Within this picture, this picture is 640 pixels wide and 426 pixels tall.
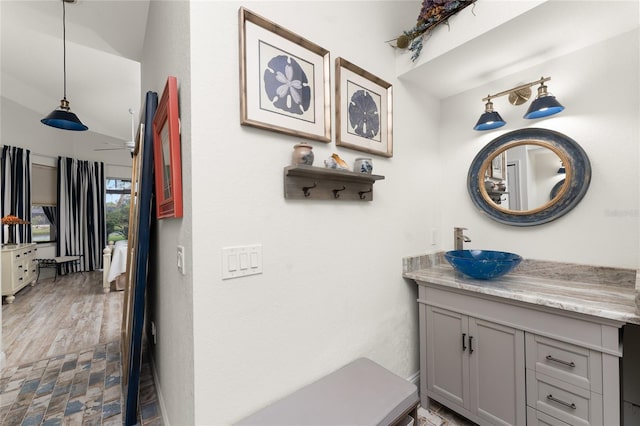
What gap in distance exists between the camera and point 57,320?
327 centimetres

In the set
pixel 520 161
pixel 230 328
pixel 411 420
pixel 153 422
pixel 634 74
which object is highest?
pixel 634 74

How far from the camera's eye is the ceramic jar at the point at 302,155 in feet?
4.19

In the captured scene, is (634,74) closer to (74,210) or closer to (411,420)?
(411,420)

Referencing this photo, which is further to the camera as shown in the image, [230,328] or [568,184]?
[568,184]

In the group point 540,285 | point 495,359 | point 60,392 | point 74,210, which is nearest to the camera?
point 495,359

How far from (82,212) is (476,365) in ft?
25.7

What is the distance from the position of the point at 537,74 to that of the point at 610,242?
1.15 m

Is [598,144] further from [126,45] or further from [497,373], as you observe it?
[126,45]

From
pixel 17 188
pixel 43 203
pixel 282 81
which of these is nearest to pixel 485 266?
pixel 282 81

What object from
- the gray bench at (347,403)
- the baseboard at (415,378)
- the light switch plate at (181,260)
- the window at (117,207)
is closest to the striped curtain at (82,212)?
the window at (117,207)

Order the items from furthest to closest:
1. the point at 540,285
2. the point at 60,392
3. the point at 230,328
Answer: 1. the point at 60,392
2. the point at 540,285
3. the point at 230,328

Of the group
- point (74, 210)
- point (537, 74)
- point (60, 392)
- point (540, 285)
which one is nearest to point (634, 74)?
point (537, 74)

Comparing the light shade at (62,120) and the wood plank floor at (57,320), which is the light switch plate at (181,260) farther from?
the light shade at (62,120)

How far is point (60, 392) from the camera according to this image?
1.97 metres
